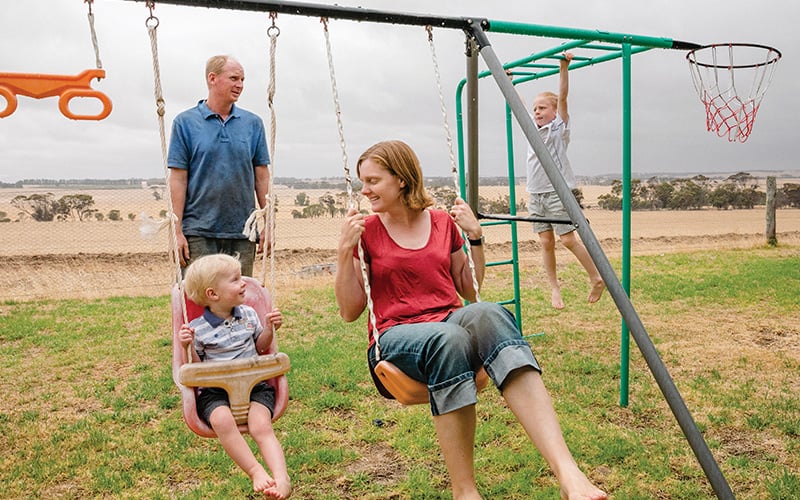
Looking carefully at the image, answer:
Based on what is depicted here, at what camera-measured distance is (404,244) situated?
2.67 meters

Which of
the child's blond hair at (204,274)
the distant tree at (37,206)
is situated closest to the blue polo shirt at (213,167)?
the child's blond hair at (204,274)

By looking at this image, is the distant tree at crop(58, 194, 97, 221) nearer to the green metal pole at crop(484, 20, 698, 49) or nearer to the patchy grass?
the patchy grass

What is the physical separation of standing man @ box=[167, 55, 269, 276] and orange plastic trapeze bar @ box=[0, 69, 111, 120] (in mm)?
448

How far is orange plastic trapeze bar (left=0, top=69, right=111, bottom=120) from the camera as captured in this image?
2.83m

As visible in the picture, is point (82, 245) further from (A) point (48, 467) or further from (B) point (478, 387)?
(B) point (478, 387)

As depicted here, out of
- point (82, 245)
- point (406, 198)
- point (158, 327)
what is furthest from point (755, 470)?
point (82, 245)

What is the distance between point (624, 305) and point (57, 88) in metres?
2.58

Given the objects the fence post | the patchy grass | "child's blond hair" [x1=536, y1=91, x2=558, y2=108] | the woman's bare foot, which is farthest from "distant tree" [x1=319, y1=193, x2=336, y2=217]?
the woman's bare foot

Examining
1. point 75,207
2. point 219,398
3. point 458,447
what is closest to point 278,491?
point 219,398

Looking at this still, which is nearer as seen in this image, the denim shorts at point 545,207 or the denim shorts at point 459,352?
the denim shorts at point 459,352

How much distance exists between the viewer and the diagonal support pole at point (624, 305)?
6.82 ft

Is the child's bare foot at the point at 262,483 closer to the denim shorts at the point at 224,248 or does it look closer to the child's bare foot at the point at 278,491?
the child's bare foot at the point at 278,491

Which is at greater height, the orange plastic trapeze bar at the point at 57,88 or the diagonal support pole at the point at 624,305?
the orange plastic trapeze bar at the point at 57,88

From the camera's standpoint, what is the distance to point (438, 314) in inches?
101
